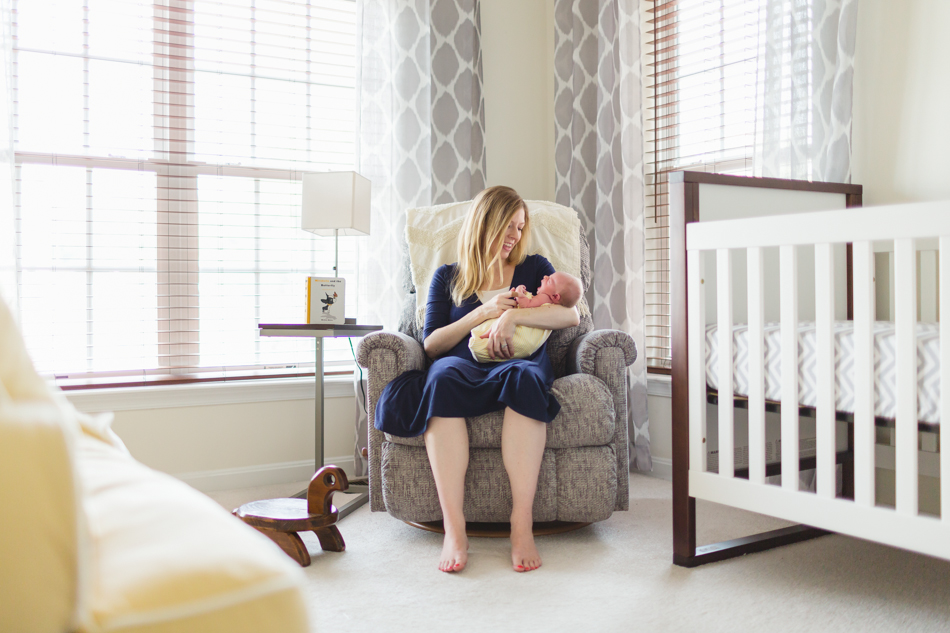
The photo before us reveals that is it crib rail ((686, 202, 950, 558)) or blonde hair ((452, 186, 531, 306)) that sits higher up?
blonde hair ((452, 186, 531, 306))

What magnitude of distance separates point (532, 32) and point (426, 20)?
0.68m

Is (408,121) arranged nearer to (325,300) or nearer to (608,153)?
(608,153)

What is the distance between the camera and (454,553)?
1.77 metres

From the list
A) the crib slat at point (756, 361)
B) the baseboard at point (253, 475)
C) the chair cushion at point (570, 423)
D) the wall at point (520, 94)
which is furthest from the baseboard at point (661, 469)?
the wall at point (520, 94)

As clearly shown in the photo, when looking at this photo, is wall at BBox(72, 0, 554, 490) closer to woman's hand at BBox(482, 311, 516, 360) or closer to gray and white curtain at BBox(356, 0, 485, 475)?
gray and white curtain at BBox(356, 0, 485, 475)

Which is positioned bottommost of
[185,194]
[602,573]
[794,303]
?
[602,573]

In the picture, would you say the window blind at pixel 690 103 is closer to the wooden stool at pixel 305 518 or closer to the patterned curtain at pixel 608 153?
the patterned curtain at pixel 608 153

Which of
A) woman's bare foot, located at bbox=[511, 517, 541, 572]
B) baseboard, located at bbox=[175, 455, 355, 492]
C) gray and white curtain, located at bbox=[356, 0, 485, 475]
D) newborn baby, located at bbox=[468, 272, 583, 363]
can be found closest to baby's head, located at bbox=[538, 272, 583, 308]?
newborn baby, located at bbox=[468, 272, 583, 363]

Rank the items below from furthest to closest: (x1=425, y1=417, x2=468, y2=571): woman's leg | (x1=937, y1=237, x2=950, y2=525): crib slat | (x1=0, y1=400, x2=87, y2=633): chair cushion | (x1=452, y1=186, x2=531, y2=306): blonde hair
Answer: (x1=452, y1=186, x2=531, y2=306): blonde hair
(x1=425, y1=417, x2=468, y2=571): woman's leg
(x1=937, y1=237, x2=950, y2=525): crib slat
(x1=0, y1=400, x2=87, y2=633): chair cushion

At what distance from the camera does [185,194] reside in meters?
2.75

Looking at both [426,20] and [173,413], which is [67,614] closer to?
[173,413]

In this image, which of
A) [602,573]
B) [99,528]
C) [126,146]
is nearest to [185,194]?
[126,146]

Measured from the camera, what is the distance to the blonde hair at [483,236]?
7.11 feet

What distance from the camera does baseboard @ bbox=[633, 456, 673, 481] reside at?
2824mm
